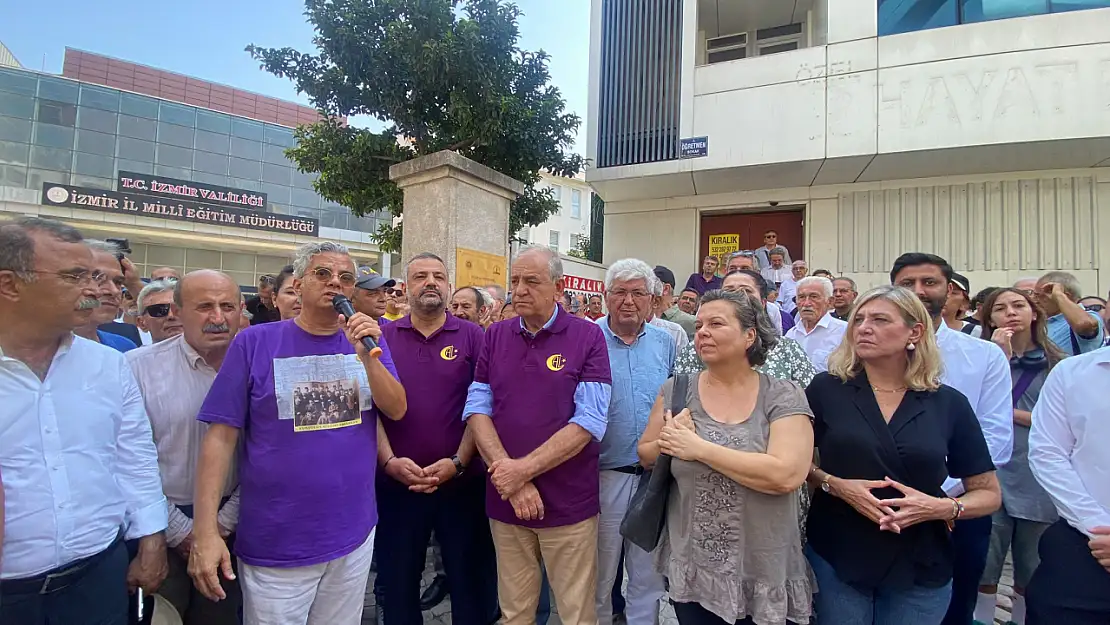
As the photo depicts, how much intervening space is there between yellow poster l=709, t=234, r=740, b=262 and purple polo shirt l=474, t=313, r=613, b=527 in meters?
9.49

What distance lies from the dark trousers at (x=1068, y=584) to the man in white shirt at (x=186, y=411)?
3.35 metres

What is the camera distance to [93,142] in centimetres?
2530

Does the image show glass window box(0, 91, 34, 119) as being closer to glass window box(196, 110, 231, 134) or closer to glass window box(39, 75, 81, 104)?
glass window box(39, 75, 81, 104)

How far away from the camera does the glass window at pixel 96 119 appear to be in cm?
2491

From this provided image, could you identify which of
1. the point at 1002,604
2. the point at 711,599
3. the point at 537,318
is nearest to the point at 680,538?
the point at 711,599

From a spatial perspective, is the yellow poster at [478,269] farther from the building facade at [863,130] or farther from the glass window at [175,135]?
the glass window at [175,135]

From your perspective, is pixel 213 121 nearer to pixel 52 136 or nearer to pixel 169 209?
pixel 169 209

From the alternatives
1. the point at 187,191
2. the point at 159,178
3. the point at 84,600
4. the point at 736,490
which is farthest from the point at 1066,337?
the point at 159,178

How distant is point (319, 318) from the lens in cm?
241

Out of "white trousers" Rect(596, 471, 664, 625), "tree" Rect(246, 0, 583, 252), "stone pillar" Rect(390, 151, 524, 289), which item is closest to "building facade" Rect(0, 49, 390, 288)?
"tree" Rect(246, 0, 583, 252)

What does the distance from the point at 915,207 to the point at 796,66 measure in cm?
356

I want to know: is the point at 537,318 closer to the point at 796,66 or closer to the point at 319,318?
the point at 319,318

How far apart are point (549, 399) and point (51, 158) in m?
32.5

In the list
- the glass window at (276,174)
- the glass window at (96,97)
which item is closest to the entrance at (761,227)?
the glass window at (276,174)
